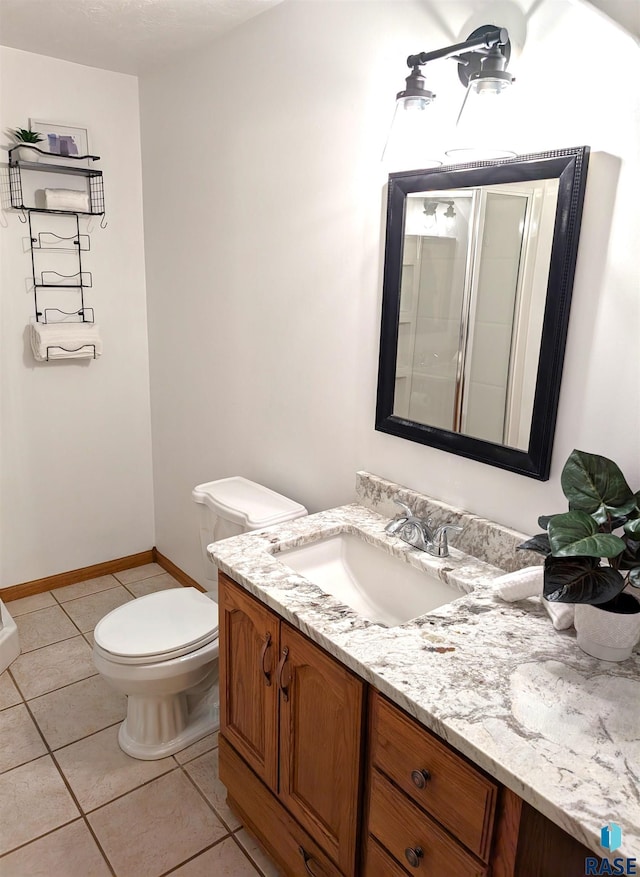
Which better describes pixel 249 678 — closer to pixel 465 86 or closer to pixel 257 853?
pixel 257 853

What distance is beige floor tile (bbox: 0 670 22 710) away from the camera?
244 centimetres

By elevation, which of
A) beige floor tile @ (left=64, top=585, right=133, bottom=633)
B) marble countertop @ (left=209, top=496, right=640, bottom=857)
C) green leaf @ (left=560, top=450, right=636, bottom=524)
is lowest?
beige floor tile @ (left=64, top=585, right=133, bottom=633)

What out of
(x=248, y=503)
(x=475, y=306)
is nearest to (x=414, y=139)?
(x=475, y=306)

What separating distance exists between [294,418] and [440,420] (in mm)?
709

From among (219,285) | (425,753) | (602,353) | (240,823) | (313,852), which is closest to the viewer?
(425,753)

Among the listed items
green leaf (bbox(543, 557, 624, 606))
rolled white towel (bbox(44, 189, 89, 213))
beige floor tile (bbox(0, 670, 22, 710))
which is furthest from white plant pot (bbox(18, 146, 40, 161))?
green leaf (bbox(543, 557, 624, 606))

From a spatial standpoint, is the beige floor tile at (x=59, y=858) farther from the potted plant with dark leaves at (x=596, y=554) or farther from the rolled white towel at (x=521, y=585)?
the potted plant with dark leaves at (x=596, y=554)

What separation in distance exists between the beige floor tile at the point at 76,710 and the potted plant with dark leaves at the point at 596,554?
5.98ft

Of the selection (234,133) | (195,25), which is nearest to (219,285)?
(234,133)

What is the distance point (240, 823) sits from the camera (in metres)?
1.95

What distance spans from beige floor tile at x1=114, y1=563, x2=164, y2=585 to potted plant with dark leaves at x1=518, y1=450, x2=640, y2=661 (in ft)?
8.39

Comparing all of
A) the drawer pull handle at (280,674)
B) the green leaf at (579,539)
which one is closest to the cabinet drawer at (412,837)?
the drawer pull handle at (280,674)

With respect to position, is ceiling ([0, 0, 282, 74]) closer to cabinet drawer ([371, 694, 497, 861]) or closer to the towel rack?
the towel rack

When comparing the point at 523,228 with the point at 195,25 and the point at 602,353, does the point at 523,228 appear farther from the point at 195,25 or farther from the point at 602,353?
the point at 195,25
